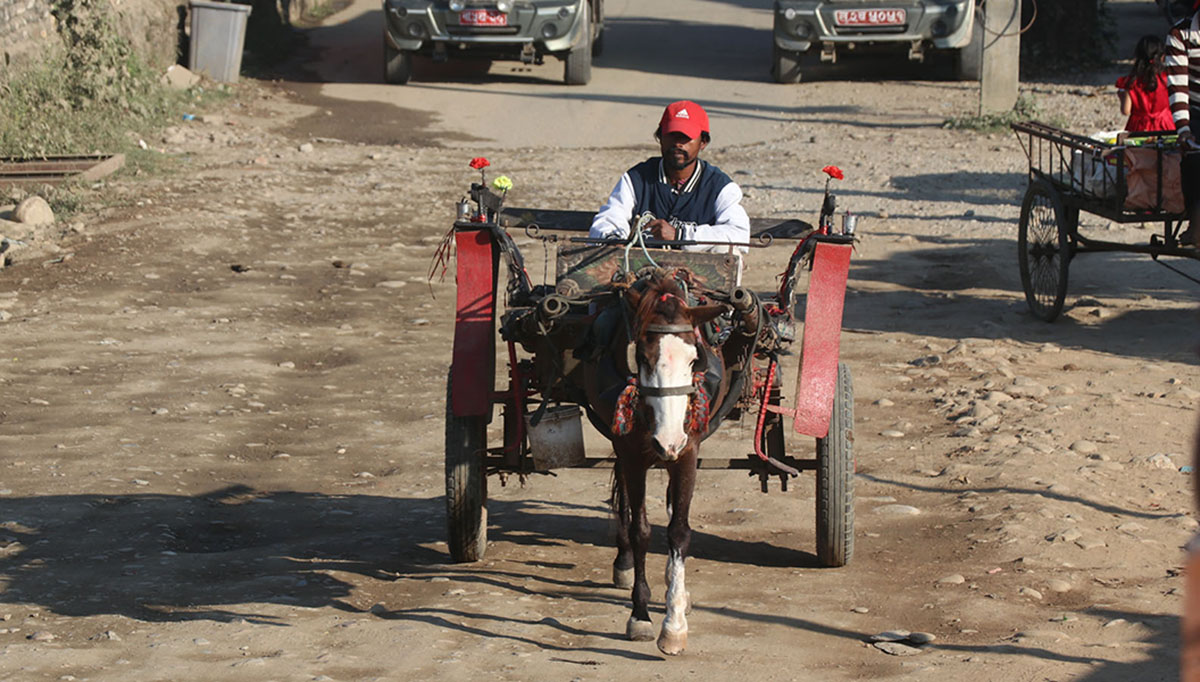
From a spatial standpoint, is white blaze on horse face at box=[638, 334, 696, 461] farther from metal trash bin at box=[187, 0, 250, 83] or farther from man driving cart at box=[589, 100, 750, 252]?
metal trash bin at box=[187, 0, 250, 83]

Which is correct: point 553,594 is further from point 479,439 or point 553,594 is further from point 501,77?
point 501,77

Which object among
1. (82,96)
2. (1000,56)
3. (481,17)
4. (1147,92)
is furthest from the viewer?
(481,17)

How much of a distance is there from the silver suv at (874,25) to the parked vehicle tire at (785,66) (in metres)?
0.21

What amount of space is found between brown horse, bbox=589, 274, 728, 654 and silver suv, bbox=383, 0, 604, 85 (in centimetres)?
1516

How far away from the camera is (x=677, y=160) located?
6.80 meters

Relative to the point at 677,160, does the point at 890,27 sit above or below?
above

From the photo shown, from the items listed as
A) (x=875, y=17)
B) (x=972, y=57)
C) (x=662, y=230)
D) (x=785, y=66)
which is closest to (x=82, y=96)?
(x=785, y=66)

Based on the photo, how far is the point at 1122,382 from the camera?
927 cm

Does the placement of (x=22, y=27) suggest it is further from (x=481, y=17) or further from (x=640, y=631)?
(x=640, y=631)

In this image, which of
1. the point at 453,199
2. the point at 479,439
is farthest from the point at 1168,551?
the point at 453,199

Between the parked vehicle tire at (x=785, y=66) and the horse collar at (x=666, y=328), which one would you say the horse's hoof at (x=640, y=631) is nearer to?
the horse collar at (x=666, y=328)

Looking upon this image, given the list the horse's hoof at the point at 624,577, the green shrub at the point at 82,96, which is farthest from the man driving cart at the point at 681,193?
the green shrub at the point at 82,96

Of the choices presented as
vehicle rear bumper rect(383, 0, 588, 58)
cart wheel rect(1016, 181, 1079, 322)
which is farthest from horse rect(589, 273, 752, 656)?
vehicle rear bumper rect(383, 0, 588, 58)

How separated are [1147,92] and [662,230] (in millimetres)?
6122
